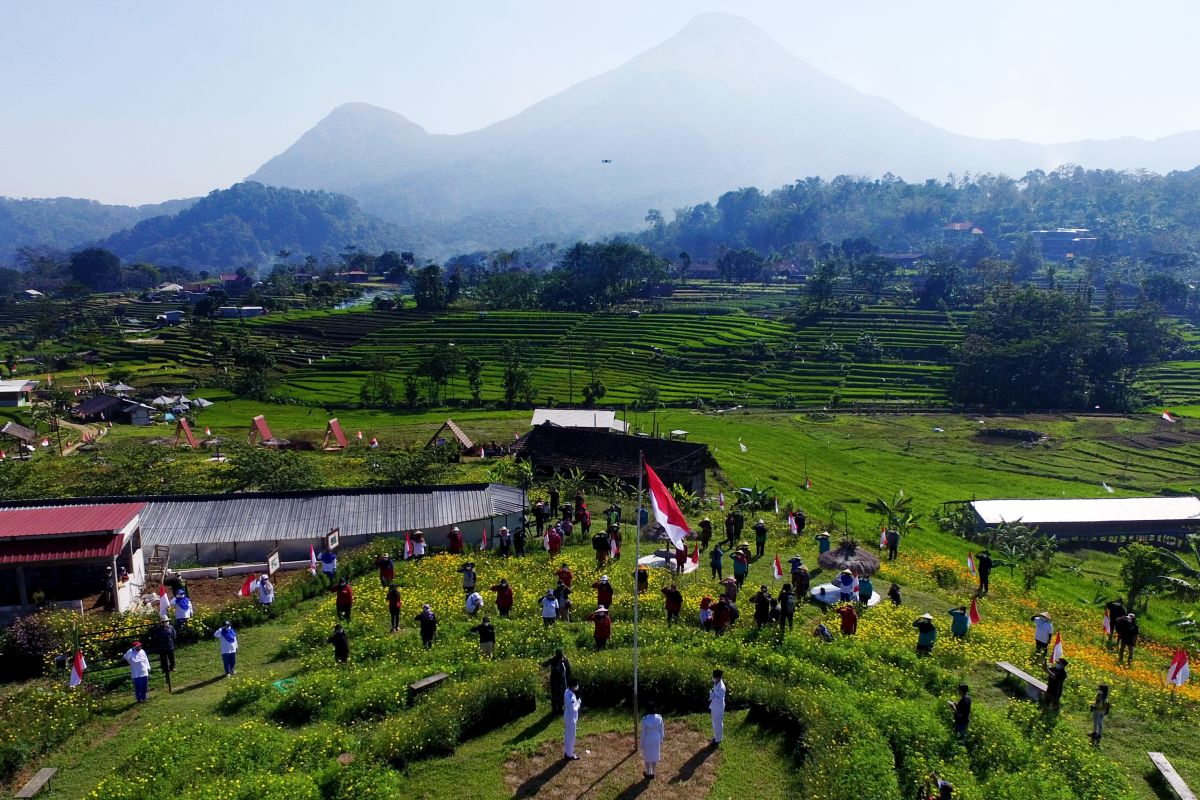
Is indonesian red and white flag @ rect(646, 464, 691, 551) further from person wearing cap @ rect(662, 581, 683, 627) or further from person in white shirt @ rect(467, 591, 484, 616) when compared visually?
person in white shirt @ rect(467, 591, 484, 616)

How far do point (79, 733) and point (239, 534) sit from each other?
30.8 feet

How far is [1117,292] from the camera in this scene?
99062 millimetres

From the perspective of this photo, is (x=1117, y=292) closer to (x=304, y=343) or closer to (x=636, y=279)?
(x=636, y=279)

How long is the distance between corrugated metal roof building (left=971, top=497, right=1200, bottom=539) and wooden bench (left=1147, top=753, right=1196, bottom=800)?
21381 mm

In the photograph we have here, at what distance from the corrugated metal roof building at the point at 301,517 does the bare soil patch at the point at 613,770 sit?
11.7 metres

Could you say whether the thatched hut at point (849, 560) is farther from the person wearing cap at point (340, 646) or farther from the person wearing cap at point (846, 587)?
the person wearing cap at point (340, 646)

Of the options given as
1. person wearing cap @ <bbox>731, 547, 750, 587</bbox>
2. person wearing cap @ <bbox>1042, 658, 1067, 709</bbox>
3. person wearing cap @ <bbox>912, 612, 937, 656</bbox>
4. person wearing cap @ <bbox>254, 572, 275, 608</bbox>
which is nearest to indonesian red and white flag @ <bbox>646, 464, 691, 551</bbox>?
person wearing cap @ <bbox>912, 612, 937, 656</bbox>

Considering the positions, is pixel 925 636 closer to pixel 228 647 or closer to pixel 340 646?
pixel 340 646

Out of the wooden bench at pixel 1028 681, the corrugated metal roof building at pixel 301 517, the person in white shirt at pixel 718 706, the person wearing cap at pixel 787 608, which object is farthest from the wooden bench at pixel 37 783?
the corrugated metal roof building at pixel 301 517

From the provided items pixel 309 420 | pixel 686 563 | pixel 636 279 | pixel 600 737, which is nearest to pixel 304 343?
pixel 309 420

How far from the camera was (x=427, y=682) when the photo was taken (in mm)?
13805

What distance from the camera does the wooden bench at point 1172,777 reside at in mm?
11268

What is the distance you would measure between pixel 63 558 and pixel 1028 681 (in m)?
19.2

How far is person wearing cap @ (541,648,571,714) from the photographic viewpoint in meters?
13.2
